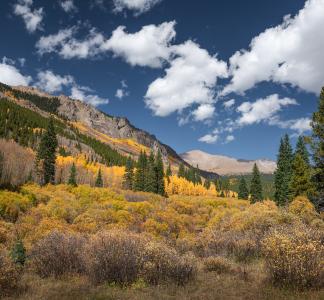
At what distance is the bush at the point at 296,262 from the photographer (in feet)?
36.0

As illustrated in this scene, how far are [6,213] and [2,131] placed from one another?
122105 mm

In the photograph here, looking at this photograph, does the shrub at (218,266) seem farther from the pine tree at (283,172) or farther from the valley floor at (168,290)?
the pine tree at (283,172)

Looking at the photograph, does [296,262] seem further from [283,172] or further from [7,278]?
[283,172]

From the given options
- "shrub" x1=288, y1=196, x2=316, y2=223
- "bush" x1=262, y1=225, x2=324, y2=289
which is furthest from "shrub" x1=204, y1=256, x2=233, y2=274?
"shrub" x1=288, y1=196, x2=316, y2=223

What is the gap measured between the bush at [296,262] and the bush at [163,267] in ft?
10.7

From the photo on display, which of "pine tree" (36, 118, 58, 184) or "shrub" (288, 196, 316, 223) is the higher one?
"pine tree" (36, 118, 58, 184)

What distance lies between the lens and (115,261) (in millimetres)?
12883

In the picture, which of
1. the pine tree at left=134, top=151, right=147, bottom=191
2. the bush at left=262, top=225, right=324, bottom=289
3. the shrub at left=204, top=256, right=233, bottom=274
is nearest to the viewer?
the bush at left=262, top=225, right=324, bottom=289

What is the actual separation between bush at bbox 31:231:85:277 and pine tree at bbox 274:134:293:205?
50.8 metres

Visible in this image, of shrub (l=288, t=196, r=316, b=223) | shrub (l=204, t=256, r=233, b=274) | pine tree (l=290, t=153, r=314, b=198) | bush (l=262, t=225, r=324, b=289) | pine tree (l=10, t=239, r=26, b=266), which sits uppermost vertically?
pine tree (l=290, t=153, r=314, b=198)

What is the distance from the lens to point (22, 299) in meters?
10.8

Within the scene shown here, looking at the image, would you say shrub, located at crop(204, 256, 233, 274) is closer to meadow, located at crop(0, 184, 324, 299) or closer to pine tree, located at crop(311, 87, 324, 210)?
meadow, located at crop(0, 184, 324, 299)

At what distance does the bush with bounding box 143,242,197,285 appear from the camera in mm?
12883

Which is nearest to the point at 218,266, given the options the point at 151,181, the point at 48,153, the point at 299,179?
the point at 299,179
